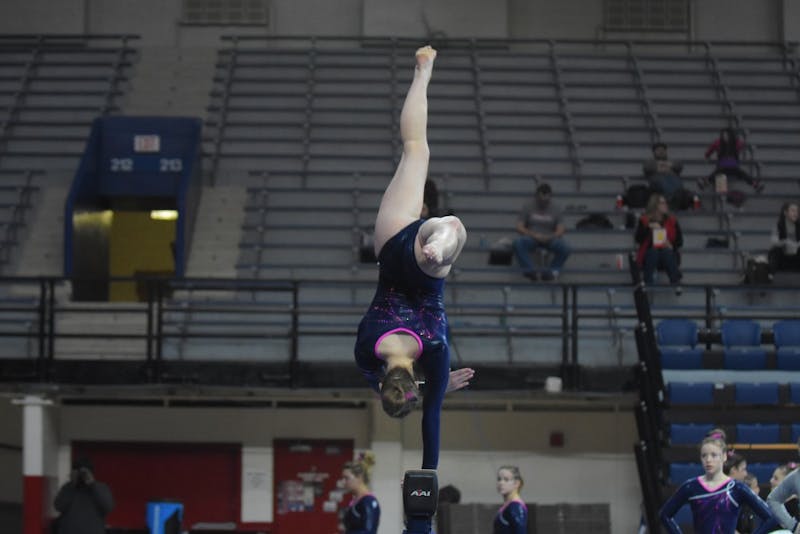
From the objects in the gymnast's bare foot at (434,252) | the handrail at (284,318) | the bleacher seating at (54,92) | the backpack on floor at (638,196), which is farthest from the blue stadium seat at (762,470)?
the bleacher seating at (54,92)

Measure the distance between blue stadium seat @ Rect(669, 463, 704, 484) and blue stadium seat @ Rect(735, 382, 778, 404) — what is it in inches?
35.3

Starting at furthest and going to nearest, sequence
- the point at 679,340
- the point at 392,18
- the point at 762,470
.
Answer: the point at 392,18
the point at 679,340
the point at 762,470

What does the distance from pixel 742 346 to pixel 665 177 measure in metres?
3.18

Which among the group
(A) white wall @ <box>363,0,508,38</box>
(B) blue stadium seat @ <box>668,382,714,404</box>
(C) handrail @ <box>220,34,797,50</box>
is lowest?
(B) blue stadium seat @ <box>668,382,714,404</box>

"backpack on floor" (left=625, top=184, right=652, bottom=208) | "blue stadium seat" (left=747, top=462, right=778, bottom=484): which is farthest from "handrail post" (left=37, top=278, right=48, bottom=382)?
"backpack on floor" (left=625, top=184, right=652, bottom=208)

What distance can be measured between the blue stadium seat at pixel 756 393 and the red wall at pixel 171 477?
528 centimetres

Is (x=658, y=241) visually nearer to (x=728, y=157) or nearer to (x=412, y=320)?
(x=728, y=157)

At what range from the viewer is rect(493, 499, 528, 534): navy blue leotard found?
1030cm

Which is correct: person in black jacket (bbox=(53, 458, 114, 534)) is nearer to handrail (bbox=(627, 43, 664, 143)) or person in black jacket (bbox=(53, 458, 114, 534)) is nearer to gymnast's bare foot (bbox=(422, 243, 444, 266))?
gymnast's bare foot (bbox=(422, 243, 444, 266))

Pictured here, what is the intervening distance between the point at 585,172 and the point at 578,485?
453 cm

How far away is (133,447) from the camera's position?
48.6 ft

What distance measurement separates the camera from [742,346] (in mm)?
13180

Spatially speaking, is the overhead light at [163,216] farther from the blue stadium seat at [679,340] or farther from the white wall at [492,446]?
the blue stadium seat at [679,340]

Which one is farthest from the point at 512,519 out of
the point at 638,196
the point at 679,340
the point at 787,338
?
the point at 638,196
